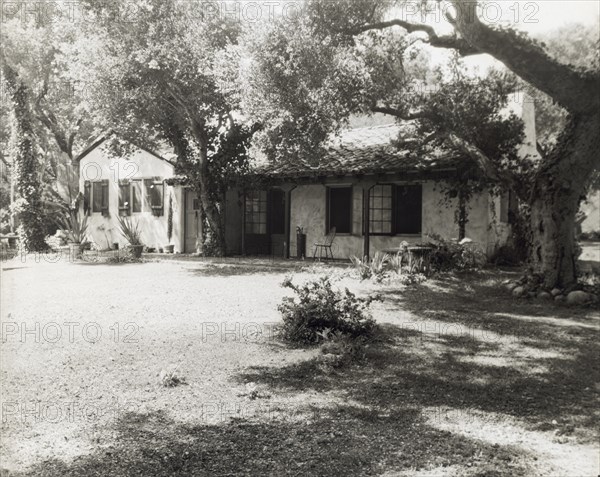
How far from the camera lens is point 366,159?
49.5 feet

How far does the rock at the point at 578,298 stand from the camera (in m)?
8.54

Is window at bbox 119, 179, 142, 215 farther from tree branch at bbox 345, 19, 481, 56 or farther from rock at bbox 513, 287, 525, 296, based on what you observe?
rock at bbox 513, 287, 525, 296

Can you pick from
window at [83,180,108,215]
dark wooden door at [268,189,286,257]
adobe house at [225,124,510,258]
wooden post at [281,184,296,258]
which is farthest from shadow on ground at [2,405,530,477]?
window at [83,180,108,215]

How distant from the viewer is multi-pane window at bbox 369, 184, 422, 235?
14.9 metres

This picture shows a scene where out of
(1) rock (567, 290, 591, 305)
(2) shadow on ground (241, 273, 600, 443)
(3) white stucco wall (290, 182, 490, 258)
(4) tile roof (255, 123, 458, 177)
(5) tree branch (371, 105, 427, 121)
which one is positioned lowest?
(2) shadow on ground (241, 273, 600, 443)

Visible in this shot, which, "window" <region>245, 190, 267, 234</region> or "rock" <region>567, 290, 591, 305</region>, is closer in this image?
"rock" <region>567, 290, 591, 305</region>

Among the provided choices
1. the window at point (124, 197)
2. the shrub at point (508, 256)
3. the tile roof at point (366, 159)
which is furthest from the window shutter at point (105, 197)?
the shrub at point (508, 256)

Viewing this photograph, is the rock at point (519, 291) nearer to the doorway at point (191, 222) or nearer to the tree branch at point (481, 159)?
the tree branch at point (481, 159)

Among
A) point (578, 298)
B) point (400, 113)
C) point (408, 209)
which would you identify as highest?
point (400, 113)

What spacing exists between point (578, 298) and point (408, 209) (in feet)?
22.6

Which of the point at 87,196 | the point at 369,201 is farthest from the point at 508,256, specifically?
the point at 87,196

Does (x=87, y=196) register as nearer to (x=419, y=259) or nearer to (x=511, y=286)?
(x=419, y=259)

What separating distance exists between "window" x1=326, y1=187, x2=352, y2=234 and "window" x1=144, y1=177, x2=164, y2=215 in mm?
6930

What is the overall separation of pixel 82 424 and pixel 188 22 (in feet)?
40.0
